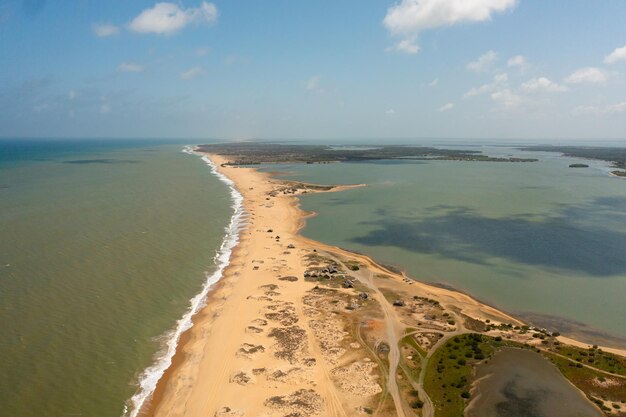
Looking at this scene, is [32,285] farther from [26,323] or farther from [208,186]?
[208,186]

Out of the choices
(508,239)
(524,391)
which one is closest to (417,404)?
(524,391)

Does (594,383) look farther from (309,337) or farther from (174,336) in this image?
(174,336)

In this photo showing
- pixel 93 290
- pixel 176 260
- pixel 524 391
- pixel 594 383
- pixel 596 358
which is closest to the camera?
pixel 524 391

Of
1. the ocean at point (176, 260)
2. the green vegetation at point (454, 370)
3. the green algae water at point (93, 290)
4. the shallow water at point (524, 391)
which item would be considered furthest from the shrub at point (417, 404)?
the green algae water at point (93, 290)

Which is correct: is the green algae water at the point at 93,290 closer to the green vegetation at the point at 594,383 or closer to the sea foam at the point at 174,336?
the sea foam at the point at 174,336

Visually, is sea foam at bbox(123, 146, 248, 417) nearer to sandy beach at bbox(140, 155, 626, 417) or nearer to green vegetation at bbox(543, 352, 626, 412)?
sandy beach at bbox(140, 155, 626, 417)

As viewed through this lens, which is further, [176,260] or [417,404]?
[176,260]

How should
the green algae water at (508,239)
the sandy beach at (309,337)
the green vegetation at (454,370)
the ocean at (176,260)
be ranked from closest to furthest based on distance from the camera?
the green vegetation at (454,370) < the sandy beach at (309,337) < the ocean at (176,260) < the green algae water at (508,239)
